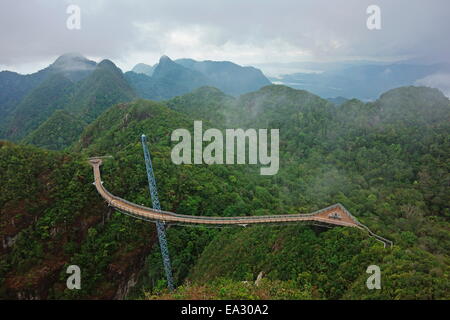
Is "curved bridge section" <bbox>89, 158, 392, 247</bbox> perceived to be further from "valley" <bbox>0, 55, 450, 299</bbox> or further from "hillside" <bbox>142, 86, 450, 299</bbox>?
"hillside" <bbox>142, 86, 450, 299</bbox>

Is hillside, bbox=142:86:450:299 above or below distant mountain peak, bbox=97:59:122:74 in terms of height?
below

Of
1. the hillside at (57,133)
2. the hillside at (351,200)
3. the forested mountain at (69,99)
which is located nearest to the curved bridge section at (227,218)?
the hillside at (351,200)

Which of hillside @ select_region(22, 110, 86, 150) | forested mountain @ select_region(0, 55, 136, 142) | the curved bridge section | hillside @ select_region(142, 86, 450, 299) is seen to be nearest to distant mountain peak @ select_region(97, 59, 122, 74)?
forested mountain @ select_region(0, 55, 136, 142)

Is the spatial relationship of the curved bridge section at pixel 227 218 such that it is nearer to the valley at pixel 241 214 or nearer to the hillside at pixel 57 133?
the valley at pixel 241 214

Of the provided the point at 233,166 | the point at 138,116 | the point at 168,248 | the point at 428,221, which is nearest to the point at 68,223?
the point at 168,248

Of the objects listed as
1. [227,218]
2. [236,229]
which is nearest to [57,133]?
[236,229]
